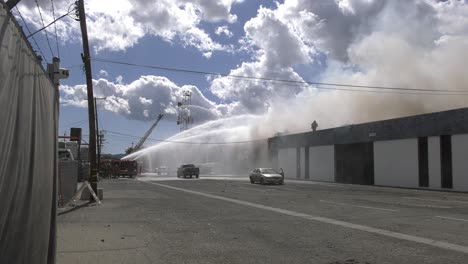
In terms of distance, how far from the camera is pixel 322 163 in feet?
176

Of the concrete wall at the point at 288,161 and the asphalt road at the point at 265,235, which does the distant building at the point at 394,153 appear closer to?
the concrete wall at the point at 288,161

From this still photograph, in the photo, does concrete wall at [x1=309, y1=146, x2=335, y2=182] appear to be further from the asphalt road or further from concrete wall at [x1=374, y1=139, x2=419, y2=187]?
the asphalt road

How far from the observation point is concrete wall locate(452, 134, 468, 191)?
33.0 meters

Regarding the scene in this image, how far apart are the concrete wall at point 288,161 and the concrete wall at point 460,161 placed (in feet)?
90.4

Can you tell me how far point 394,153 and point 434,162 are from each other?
5073mm

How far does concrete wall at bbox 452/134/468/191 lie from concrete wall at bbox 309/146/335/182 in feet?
58.9

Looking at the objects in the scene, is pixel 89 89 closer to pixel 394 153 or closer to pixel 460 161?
pixel 460 161

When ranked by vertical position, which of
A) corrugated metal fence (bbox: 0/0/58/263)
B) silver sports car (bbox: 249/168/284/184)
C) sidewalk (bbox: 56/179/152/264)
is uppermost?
corrugated metal fence (bbox: 0/0/58/263)

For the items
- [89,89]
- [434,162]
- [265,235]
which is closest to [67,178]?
[89,89]

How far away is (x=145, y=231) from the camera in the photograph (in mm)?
12180

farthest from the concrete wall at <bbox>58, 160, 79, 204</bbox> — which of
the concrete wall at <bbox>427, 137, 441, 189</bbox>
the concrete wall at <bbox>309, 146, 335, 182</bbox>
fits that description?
the concrete wall at <bbox>309, 146, 335, 182</bbox>

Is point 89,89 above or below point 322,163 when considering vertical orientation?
above

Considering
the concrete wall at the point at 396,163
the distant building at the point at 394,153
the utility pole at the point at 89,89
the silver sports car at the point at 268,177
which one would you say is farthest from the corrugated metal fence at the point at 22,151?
the concrete wall at the point at 396,163

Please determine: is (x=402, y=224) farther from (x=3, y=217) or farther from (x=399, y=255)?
(x=3, y=217)
